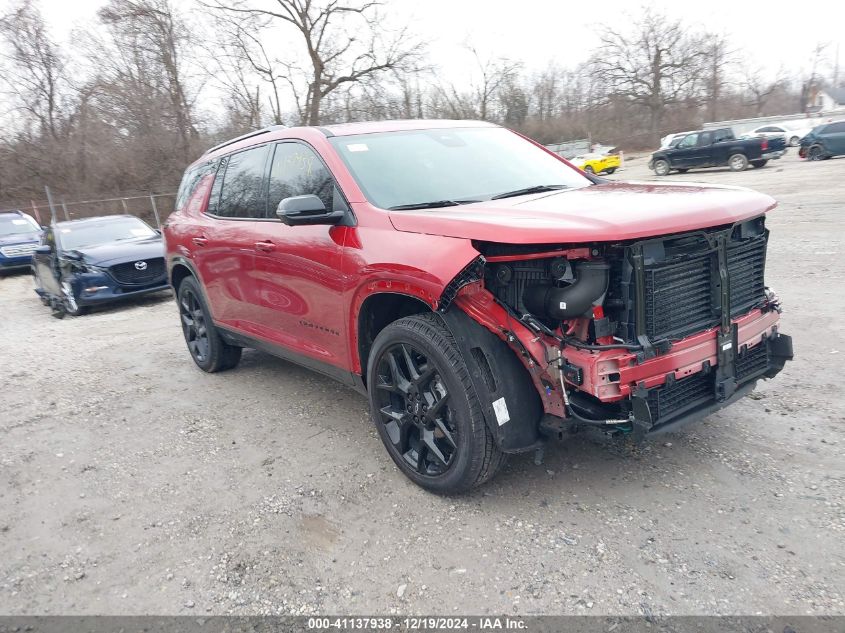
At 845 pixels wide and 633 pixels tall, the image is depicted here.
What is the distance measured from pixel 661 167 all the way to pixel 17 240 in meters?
23.9

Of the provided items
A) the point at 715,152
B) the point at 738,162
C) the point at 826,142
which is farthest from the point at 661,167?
the point at 826,142

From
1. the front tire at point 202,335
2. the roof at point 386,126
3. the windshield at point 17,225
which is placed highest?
the roof at point 386,126

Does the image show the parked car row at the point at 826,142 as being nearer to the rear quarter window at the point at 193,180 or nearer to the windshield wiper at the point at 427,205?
the rear quarter window at the point at 193,180

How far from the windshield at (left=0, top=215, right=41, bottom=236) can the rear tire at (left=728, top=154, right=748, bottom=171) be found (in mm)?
24122

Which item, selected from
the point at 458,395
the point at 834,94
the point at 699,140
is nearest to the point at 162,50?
the point at 699,140

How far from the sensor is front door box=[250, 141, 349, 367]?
12.2 ft

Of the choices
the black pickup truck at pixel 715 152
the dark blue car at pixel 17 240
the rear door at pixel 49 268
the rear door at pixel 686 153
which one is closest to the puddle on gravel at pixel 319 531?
the rear door at pixel 49 268

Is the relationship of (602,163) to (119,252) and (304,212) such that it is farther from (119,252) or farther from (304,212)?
(304,212)

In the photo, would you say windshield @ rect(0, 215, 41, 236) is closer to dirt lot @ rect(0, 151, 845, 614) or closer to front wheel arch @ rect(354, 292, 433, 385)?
dirt lot @ rect(0, 151, 845, 614)

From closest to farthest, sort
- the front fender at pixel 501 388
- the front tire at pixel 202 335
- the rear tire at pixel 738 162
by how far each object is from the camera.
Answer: the front fender at pixel 501 388 → the front tire at pixel 202 335 → the rear tire at pixel 738 162

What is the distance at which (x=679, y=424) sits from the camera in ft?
9.37

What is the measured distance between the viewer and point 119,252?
10.1m

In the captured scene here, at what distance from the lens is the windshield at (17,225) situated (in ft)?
56.4

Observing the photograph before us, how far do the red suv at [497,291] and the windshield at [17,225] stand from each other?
16577 mm
